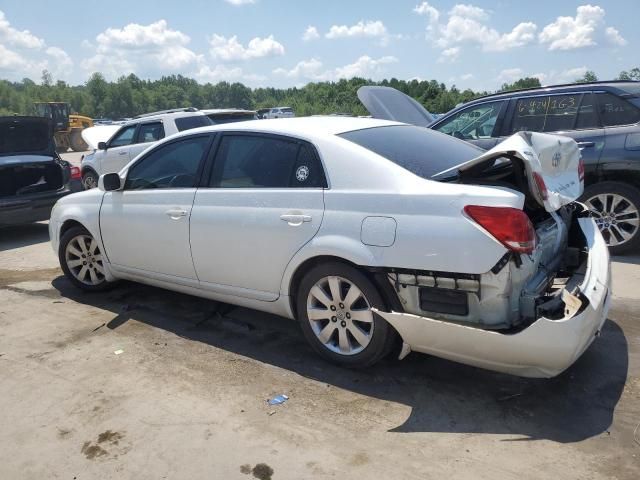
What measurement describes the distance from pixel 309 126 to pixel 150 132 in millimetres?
7319

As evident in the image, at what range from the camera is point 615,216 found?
5.88 meters

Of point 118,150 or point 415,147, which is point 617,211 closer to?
point 415,147

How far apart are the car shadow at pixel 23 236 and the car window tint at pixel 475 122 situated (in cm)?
606

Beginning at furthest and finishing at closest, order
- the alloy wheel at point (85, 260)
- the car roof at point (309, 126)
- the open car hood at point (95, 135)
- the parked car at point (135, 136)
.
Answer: the open car hood at point (95, 135), the parked car at point (135, 136), the alloy wheel at point (85, 260), the car roof at point (309, 126)

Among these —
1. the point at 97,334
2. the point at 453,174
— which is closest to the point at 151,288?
the point at 97,334

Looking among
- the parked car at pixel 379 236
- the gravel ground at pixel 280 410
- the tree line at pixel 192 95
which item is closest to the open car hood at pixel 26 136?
the parked car at pixel 379 236

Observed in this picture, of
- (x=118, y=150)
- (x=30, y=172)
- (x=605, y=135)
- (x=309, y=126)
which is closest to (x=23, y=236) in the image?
(x=30, y=172)

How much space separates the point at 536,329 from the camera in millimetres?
2736

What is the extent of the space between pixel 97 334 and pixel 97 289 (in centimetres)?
94

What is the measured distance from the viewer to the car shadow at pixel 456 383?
289cm

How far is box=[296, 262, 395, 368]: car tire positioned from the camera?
10.7 ft

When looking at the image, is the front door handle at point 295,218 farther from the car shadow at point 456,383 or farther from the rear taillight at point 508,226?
the rear taillight at point 508,226

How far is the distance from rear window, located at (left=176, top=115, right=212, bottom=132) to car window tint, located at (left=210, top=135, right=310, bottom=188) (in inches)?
228

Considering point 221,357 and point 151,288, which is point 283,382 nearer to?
point 221,357
